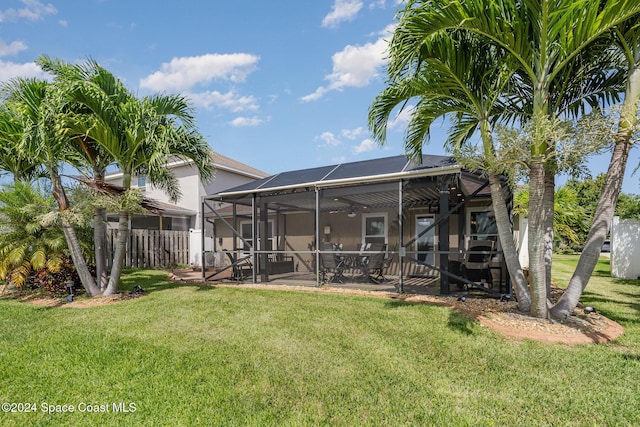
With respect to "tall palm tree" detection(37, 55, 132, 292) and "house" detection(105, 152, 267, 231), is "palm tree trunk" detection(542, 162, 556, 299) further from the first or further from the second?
"house" detection(105, 152, 267, 231)

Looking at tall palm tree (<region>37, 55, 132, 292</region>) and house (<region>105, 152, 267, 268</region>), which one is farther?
house (<region>105, 152, 267, 268</region>)

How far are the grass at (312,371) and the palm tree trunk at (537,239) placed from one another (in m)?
0.91

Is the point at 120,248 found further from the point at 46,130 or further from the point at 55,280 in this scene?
the point at 46,130

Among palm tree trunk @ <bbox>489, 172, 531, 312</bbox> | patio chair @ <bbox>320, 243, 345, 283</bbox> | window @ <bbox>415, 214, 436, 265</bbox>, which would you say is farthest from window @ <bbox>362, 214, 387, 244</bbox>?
palm tree trunk @ <bbox>489, 172, 531, 312</bbox>

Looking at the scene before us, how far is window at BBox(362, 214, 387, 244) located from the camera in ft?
40.7

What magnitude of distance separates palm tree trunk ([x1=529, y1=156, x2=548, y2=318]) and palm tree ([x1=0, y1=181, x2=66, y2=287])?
1043cm

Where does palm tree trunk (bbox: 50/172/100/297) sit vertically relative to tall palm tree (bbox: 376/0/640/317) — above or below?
below

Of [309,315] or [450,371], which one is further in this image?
[309,315]

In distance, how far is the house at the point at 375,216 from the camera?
7.59 metres

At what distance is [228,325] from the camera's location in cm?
530

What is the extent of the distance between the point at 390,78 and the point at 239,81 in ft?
31.8

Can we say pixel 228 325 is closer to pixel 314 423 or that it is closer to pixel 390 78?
pixel 314 423

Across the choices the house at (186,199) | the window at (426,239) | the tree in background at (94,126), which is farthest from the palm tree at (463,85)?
the house at (186,199)

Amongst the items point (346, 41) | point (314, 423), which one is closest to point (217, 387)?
point (314, 423)
